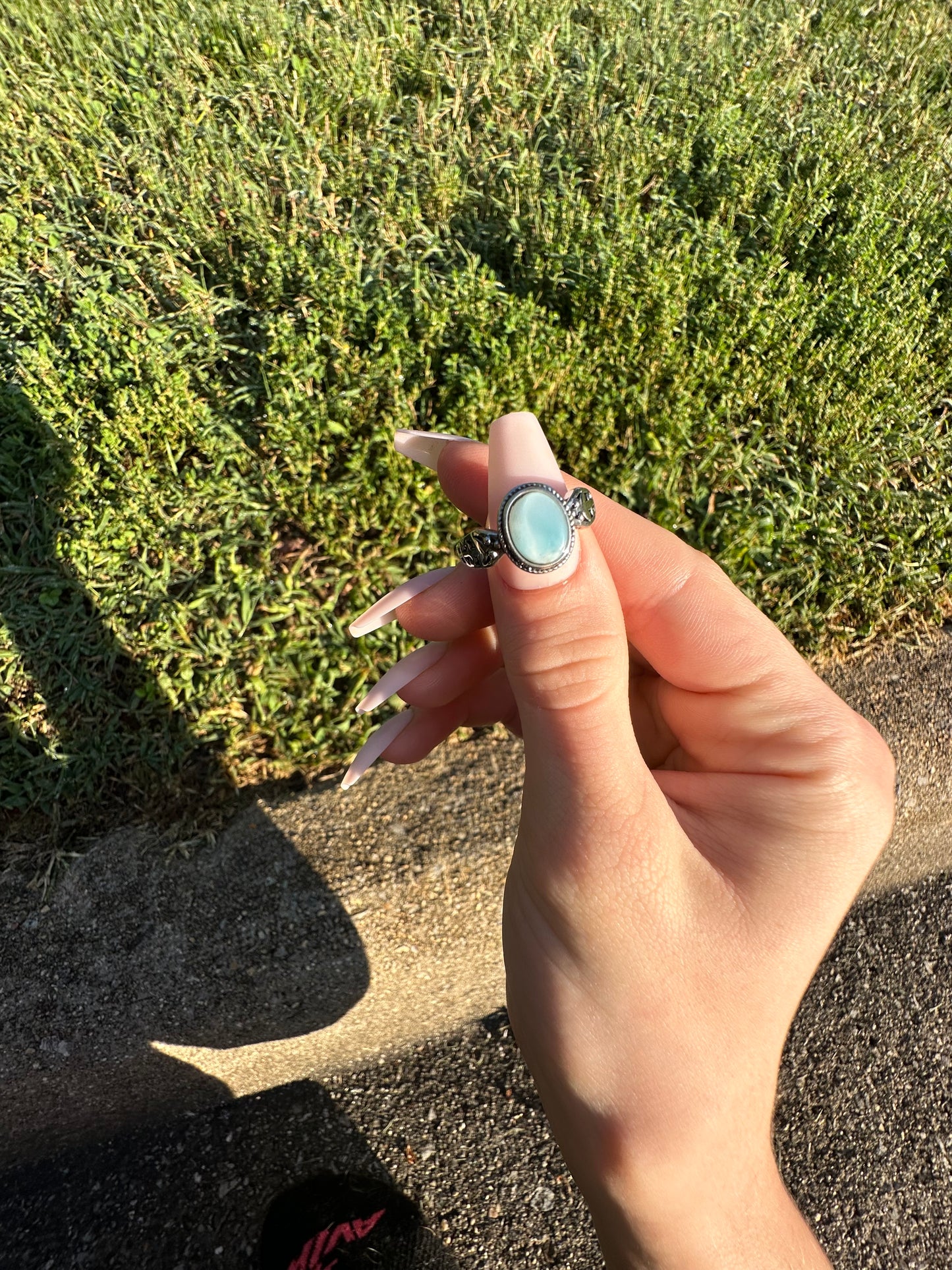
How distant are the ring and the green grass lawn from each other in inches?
57.3

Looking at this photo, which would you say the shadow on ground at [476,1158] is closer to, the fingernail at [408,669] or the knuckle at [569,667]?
the fingernail at [408,669]

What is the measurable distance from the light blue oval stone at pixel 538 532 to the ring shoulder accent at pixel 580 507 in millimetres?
54

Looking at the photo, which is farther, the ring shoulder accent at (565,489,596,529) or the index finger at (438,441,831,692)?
the index finger at (438,441,831,692)

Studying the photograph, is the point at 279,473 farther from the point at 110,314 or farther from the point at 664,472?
the point at 664,472

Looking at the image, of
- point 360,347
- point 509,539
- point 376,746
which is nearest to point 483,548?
point 509,539

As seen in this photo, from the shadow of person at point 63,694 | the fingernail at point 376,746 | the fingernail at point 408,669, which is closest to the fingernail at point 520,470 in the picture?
the fingernail at point 408,669

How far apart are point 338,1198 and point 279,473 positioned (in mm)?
2294

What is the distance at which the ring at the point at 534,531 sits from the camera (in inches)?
65.5

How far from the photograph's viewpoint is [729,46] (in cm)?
433

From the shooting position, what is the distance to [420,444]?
232cm

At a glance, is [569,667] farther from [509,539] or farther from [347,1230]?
[347,1230]

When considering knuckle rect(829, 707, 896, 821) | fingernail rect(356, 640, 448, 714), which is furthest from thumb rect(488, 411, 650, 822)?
fingernail rect(356, 640, 448, 714)

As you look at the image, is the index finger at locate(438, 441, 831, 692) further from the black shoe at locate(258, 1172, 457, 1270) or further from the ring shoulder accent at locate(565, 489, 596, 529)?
the black shoe at locate(258, 1172, 457, 1270)

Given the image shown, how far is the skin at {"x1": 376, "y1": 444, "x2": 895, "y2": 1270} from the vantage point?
1620 millimetres
